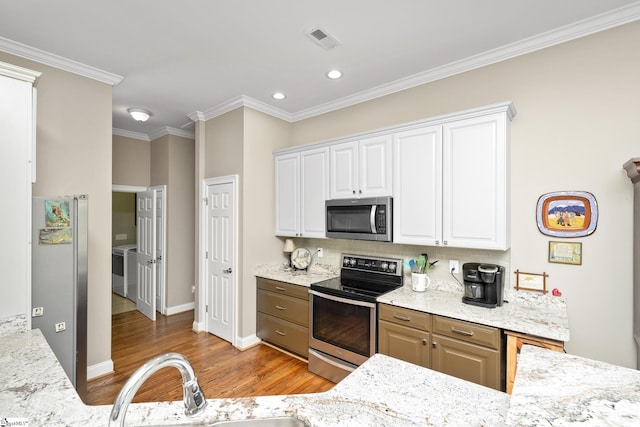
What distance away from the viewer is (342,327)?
273 centimetres

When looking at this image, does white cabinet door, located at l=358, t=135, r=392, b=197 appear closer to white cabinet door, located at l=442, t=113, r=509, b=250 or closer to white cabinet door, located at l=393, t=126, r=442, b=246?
white cabinet door, located at l=393, t=126, r=442, b=246

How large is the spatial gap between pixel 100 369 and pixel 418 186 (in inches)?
134

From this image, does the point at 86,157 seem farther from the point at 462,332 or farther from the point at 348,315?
the point at 462,332

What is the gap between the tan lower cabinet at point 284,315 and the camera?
3.12 metres

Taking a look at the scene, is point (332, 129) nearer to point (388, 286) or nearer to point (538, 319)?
point (388, 286)

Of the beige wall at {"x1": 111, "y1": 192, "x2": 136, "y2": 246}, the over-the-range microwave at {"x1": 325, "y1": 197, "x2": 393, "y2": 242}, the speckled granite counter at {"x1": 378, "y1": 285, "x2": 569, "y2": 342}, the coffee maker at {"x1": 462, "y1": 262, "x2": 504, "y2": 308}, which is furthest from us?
the beige wall at {"x1": 111, "y1": 192, "x2": 136, "y2": 246}

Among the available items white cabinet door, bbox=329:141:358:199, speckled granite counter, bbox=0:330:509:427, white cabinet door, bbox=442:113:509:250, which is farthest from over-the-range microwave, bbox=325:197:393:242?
speckled granite counter, bbox=0:330:509:427

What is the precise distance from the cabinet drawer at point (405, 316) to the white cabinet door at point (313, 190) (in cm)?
110

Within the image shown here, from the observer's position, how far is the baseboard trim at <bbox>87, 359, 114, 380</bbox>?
9.16ft

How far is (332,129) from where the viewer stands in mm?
3652

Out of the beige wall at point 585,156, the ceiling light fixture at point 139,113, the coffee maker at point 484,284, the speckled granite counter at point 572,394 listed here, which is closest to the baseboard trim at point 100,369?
the ceiling light fixture at point 139,113

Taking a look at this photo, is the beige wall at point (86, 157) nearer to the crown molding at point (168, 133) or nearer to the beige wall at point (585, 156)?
the crown molding at point (168, 133)

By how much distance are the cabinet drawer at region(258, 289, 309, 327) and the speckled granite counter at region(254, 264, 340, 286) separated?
188 millimetres

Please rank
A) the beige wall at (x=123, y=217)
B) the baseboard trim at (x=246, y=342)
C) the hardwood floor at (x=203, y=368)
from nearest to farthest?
1. the hardwood floor at (x=203, y=368)
2. the baseboard trim at (x=246, y=342)
3. the beige wall at (x=123, y=217)
